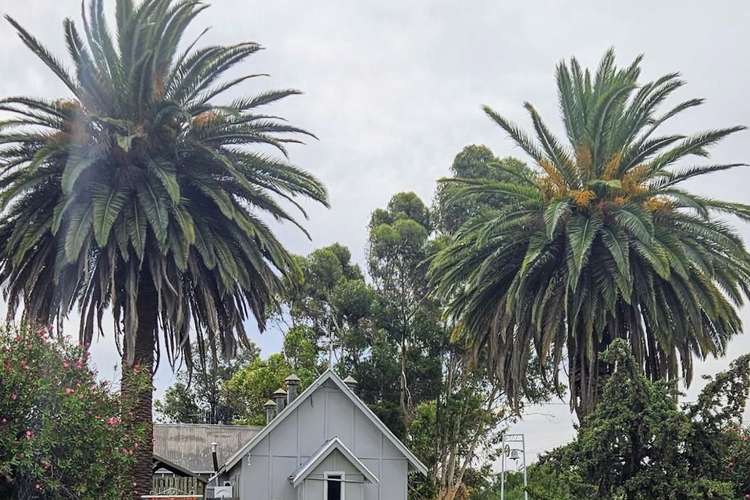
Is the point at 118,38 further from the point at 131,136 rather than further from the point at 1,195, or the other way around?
the point at 1,195

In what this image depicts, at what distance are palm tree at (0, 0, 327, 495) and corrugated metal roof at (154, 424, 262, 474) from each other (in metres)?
11.8

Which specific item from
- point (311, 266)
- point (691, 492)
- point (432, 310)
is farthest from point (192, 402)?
point (691, 492)

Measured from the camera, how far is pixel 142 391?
2167 centimetres

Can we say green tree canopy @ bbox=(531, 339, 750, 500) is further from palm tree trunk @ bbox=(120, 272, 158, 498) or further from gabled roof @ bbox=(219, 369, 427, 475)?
gabled roof @ bbox=(219, 369, 427, 475)

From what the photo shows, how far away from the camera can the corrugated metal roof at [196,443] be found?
1442 inches

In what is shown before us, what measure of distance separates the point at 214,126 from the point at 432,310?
2566 cm

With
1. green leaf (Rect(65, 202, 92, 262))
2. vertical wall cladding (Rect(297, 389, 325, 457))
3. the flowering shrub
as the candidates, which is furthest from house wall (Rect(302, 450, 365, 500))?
the flowering shrub

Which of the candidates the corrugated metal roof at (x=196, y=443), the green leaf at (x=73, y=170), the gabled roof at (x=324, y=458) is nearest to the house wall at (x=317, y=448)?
the gabled roof at (x=324, y=458)

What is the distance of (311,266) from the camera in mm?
52156

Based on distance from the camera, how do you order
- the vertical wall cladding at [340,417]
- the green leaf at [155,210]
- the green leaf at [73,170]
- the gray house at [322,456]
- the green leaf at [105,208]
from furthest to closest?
the vertical wall cladding at [340,417]
the gray house at [322,456]
the green leaf at [155,210]
the green leaf at [105,208]
the green leaf at [73,170]

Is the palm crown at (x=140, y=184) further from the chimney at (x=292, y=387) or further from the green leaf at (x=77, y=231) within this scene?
the chimney at (x=292, y=387)

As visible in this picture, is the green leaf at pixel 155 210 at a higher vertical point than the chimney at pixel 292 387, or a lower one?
higher

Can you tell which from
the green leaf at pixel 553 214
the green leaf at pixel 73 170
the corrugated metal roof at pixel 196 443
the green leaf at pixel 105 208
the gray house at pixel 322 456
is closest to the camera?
the green leaf at pixel 73 170

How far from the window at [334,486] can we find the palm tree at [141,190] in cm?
704
